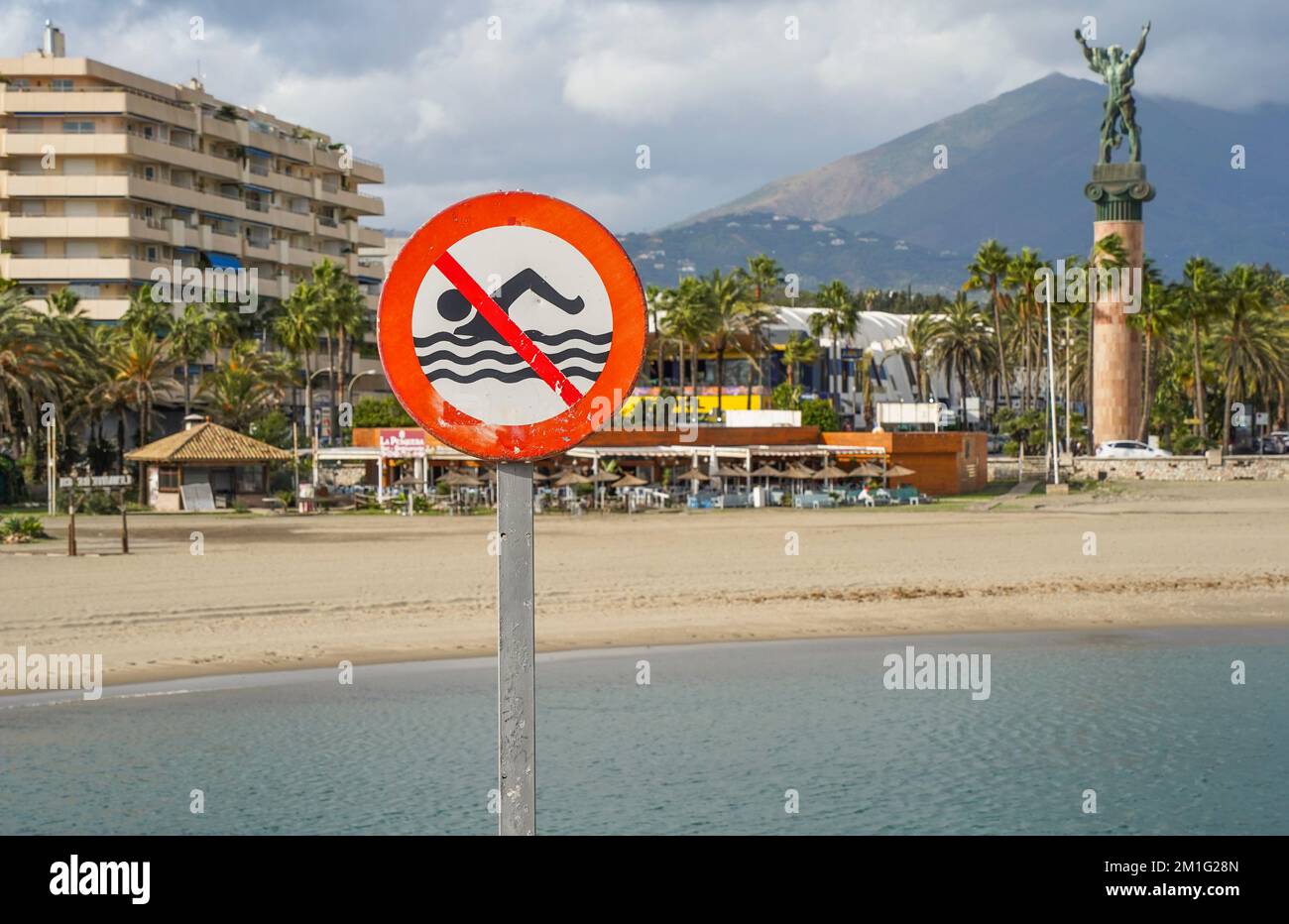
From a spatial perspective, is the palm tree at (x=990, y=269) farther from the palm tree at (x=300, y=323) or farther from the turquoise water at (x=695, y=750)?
the turquoise water at (x=695, y=750)

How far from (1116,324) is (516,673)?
78.2m

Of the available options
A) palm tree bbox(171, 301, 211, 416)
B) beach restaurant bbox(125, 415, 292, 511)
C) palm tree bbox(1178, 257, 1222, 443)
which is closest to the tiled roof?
beach restaurant bbox(125, 415, 292, 511)

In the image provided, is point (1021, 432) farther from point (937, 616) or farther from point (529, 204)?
point (529, 204)

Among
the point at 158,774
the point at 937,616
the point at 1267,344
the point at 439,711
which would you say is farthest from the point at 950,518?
the point at 1267,344

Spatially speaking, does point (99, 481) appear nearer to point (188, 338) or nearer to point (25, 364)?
point (25, 364)

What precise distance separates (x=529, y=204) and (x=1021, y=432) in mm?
84132

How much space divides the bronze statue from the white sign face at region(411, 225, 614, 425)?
83.2 m

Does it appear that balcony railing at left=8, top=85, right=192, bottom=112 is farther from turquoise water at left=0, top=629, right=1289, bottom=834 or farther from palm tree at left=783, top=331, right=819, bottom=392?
turquoise water at left=0, top=629, right=1289, bottom=834

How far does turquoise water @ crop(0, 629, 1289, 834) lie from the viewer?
1405cm

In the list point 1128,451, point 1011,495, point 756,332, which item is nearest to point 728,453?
point 1011,495

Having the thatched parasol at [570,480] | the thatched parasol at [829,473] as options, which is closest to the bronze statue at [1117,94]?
the thatched parasol at [829,473]

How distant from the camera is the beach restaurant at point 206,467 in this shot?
190 feet

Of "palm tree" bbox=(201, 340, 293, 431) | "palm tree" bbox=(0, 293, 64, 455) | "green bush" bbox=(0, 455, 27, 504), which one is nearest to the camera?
"palm tree" bbox=(0, 293, 64, 455)

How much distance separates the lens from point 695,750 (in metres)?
17.4
